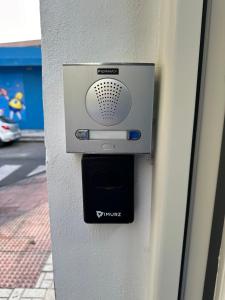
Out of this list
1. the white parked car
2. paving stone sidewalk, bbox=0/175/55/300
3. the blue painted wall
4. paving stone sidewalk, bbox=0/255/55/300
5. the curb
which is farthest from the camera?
the blue painted wall

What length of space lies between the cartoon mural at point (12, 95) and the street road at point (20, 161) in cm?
211

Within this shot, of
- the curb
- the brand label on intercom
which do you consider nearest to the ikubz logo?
the brand label on intercom

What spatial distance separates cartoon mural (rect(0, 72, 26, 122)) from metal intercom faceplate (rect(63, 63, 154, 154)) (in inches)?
411

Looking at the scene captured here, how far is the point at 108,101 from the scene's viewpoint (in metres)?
0.63

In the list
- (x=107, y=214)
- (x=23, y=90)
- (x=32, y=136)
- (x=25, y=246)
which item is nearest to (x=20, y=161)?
(x=32, y=136)

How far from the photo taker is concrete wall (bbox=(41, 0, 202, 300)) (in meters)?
→ 0.53

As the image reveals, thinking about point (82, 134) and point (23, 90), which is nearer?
point (82, 134)

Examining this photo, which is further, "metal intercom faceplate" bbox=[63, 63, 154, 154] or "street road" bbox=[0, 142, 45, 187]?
"street road" bbox=[0, 142, 45, 187]

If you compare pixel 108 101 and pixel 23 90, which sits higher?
pixel 108 101

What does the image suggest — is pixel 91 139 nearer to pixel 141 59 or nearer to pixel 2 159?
pixel 141 59

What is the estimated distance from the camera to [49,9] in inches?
25.0

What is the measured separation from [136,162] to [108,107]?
0.55 feet

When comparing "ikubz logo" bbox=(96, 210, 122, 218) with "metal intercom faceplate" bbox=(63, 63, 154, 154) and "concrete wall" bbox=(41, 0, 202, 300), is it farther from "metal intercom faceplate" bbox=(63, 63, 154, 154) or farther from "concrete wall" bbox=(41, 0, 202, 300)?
"metal intercom faceplate" bbox=(63, 63, 154, 154)

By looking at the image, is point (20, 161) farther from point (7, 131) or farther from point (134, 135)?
point (134, 135)
